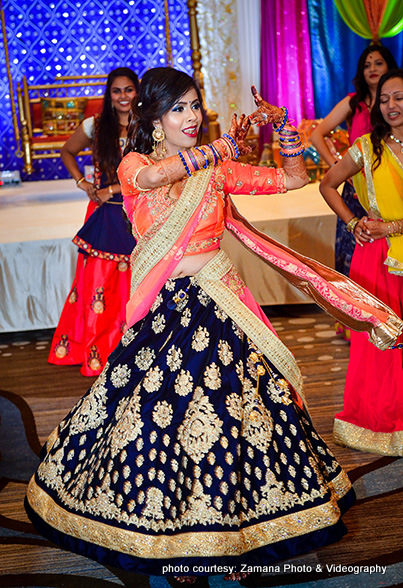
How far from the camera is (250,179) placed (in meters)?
2.36

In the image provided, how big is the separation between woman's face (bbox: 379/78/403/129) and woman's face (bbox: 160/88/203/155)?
2.80ft

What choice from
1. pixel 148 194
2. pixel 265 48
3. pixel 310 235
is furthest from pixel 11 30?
pixel 148 194

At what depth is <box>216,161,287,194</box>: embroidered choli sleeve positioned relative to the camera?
7.68 ft

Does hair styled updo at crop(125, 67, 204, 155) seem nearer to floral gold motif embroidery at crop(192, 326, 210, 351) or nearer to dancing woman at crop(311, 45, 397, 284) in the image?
floral gold motif embroidery at crop(192, 326, 210, 351)

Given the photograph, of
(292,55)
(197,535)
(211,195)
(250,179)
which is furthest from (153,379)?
(292,55)

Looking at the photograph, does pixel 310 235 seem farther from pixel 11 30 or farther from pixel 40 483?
pixel 11 30

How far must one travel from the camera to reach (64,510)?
2.17 meters

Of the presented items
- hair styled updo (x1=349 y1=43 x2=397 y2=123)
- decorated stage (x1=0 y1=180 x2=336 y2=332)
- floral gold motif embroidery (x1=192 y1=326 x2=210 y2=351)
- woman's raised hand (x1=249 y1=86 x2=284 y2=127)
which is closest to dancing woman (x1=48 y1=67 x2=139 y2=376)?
decorated stage (x1=0 y1=180 x2=336 y2=332)

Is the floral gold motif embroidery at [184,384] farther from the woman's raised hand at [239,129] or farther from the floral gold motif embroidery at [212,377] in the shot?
the woman's raised hand at [239,129]

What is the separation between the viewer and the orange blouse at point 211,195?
224 cm

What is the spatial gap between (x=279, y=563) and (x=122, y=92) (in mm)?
2533

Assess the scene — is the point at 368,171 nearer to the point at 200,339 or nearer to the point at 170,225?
the point at 170,225

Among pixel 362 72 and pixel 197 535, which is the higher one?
pixel 362 72

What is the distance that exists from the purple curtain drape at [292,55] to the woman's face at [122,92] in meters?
4.88
